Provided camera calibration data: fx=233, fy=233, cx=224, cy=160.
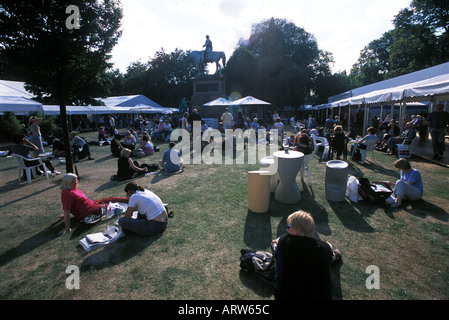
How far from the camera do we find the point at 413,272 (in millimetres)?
3170

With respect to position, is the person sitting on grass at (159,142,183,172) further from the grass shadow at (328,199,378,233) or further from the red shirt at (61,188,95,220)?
the grass shadow at (328,199,378,233)

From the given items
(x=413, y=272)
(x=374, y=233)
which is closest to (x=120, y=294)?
(x=413, y=272)

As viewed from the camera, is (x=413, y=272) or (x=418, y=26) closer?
(x=413, y=272)

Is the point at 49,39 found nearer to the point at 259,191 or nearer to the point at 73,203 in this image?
the point at 73,203

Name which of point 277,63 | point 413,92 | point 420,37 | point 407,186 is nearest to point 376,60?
point 420,37

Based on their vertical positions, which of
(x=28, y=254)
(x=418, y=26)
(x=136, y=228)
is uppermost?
(x=418, y=26)

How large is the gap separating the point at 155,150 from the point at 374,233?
10.9 metres

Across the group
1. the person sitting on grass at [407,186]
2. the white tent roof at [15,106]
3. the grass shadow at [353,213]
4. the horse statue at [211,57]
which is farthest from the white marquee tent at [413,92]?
the white tent roof at [15,106]

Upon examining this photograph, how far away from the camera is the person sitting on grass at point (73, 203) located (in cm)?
438

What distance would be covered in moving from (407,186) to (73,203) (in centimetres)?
710

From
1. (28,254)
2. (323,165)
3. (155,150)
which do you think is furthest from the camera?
(155,150)

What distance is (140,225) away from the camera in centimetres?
411

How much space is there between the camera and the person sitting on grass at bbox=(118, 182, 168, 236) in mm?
4057
